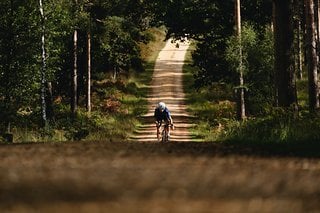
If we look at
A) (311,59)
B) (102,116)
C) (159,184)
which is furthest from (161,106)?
(102,116)

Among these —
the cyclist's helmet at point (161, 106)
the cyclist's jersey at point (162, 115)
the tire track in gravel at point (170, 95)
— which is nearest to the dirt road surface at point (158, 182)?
the cyclist's helmet at point (161, 106)

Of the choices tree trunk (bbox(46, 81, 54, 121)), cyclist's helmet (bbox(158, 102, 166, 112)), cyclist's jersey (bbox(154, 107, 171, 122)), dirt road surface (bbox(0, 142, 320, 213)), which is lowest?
dirt road surface (bbox(0, 142, 320, 213))

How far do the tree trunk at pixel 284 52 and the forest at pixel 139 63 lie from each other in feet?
0.11

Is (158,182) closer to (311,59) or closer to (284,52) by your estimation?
(284,52)

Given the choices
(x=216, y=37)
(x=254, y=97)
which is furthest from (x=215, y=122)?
(x=216, y=37)

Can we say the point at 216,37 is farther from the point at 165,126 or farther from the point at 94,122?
the point at 165,126

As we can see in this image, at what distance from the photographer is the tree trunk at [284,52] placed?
66.5 feet

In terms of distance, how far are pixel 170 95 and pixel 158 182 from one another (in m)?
44.8

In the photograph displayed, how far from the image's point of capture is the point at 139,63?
168 ft

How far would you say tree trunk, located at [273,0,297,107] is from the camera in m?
20.3

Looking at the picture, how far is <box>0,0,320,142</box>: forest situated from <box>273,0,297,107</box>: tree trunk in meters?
0.03

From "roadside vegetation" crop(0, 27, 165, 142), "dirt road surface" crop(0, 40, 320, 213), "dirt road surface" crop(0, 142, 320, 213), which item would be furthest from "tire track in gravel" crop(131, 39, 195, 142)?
"dirt road surface" crop(0, 142, 320, 213)

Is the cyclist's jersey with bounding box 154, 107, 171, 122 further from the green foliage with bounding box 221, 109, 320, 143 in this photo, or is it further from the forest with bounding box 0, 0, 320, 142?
the green foliage with bounding box 221, 109, 320, 143

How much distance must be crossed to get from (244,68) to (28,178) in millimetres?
24848
